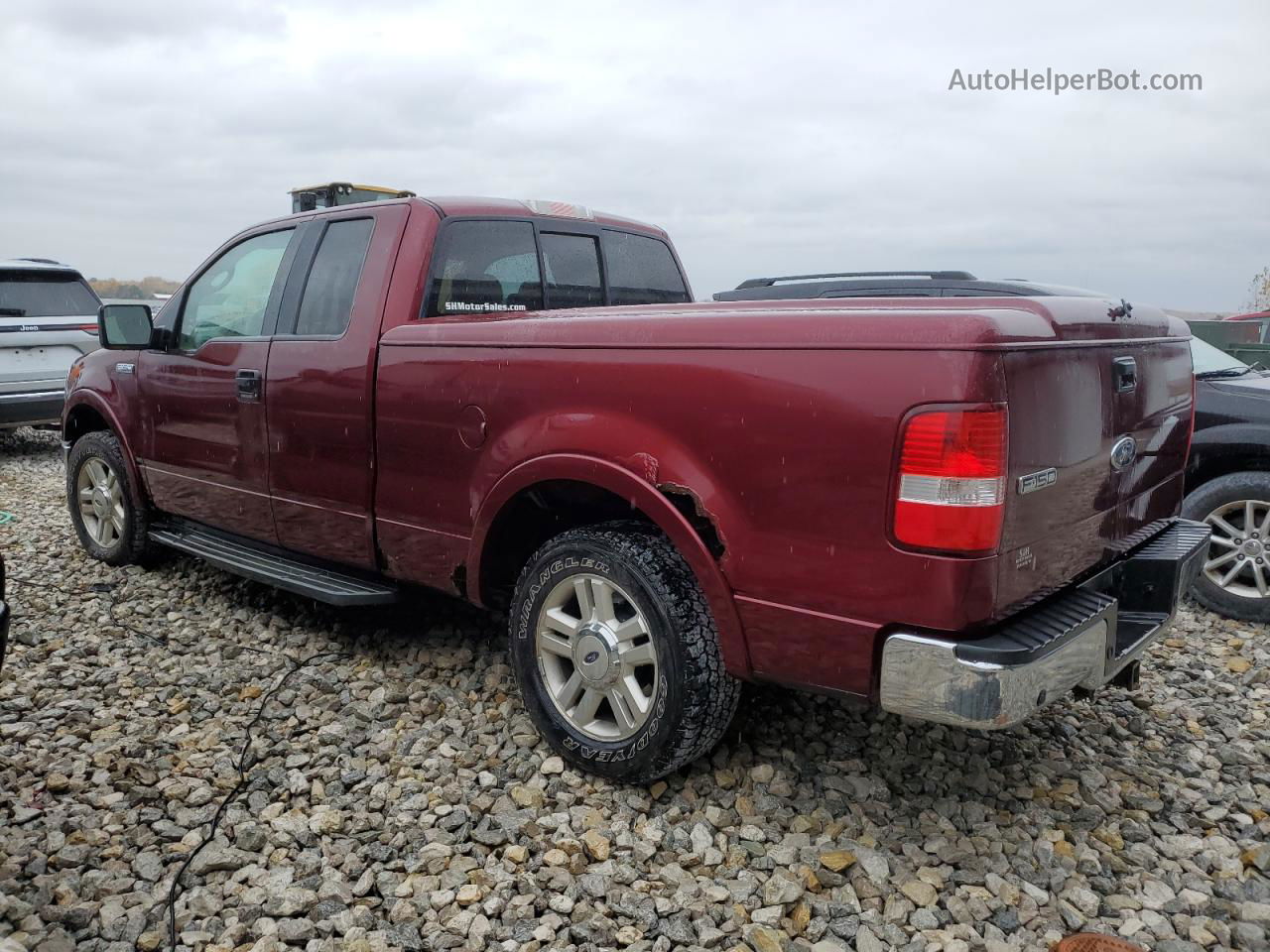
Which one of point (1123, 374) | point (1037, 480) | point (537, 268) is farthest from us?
point (537, 268)

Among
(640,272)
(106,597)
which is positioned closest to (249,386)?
(106,597)

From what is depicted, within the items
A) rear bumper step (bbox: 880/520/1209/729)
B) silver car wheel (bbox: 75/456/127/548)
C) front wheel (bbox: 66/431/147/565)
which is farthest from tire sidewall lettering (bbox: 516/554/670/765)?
silver car wheel (bbox: 75/456/127/548)

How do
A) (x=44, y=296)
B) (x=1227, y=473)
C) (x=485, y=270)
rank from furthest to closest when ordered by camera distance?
(x=44, y=296) < (x=1227, y=473) < (x=485, y=270)

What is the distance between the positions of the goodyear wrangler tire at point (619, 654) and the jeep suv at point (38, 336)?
7.51 meters

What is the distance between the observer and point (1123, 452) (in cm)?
274

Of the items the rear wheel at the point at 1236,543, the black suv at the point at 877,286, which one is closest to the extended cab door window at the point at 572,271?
the black suv at the point at 877,286

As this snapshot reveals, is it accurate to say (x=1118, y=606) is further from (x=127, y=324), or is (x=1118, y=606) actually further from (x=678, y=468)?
(x=127, y=324)

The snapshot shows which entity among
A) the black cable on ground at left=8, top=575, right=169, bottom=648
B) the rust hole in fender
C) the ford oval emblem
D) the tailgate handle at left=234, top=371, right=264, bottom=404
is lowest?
the black cable on ground at left=8, top=575, right=169, bottom=648

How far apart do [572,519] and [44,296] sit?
7963 millimetres

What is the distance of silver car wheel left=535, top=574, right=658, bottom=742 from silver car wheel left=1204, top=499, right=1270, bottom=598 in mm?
3324

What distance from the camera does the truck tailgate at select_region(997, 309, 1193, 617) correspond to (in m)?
2.28

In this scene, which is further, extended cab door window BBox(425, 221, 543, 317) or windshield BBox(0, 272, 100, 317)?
windshield BBox(0, 272, 100, 317)

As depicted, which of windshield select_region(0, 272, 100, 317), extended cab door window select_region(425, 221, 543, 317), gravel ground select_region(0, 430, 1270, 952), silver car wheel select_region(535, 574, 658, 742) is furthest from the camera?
windshield select_region(0, 272, 100, 317)

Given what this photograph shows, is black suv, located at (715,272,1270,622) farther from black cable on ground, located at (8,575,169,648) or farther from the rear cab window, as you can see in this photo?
black cable on ground, located at (8,575,169,648)
